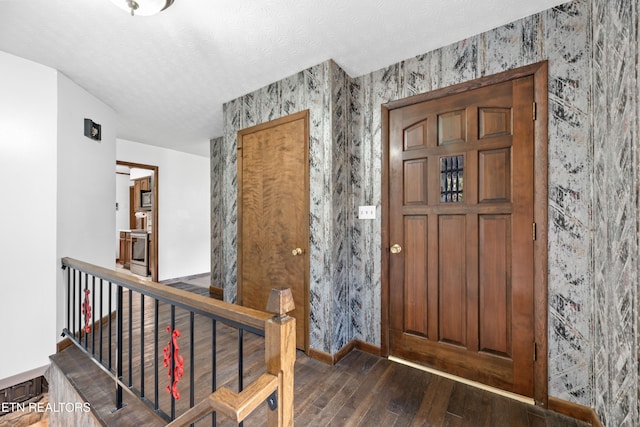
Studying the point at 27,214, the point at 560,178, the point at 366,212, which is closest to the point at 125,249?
the point at 27,214

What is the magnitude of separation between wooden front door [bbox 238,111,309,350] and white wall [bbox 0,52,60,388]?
5.24ft

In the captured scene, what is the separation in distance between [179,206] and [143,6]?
4.21 m

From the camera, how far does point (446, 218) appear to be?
6.68ft

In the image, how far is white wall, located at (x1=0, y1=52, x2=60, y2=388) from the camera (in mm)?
2146

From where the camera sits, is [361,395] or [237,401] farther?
[361,395]

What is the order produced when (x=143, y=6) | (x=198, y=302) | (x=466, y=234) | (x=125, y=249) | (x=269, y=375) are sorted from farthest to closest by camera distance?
(x=125, y=249) < (x=466, y=234) < (x=143, y=6) < (x=198, y=302) < (x=269, y=375)

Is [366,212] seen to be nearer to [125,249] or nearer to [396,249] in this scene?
[396,249]

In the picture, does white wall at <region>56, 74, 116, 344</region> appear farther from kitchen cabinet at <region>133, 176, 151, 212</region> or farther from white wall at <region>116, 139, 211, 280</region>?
kitchen cabinet at <region>133, 176, 151, 212</region>

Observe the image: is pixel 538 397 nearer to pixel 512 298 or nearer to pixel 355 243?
pixel 512 298

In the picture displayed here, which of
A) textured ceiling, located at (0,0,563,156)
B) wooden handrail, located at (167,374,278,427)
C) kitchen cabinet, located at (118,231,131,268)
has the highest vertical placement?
textured ceiling, located at (0,0,563,156)

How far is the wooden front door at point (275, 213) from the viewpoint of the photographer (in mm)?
2393

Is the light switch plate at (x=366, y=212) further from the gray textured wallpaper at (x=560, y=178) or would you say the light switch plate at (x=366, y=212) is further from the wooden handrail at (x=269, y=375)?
the wooden handrail at (x=269, y=375)

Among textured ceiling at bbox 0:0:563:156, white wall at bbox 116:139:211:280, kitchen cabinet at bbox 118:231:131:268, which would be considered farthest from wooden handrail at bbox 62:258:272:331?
kitchen cabinet at bbox 118:231:131:268

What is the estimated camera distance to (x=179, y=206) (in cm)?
526
